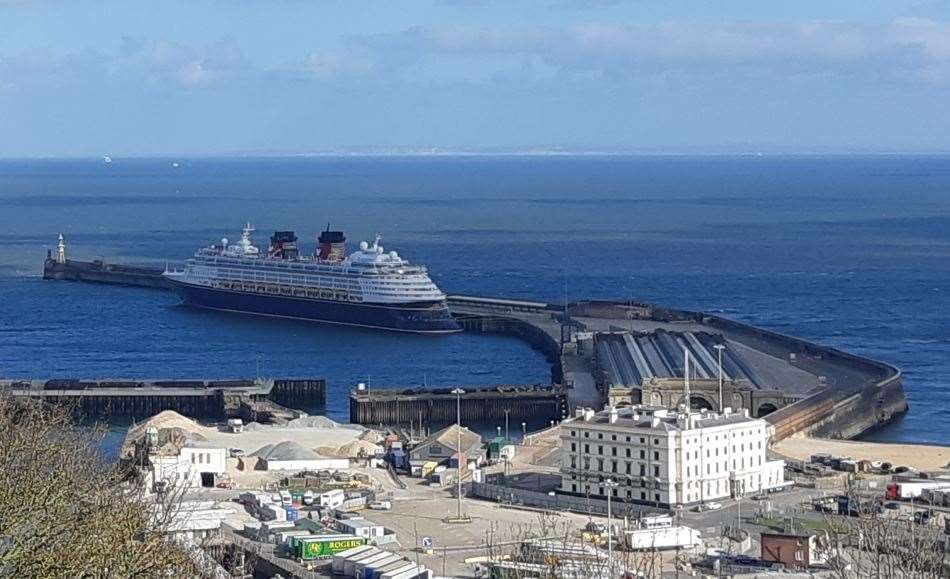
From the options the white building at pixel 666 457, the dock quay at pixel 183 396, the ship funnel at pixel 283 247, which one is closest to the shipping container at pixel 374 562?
the white building at pixel 666 457

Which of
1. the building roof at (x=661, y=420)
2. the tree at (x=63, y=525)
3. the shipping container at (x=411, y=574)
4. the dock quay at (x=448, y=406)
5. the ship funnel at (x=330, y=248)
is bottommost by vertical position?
the dock quay at (x=448, y=406)

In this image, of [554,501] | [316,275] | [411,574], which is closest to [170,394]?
[554,501]

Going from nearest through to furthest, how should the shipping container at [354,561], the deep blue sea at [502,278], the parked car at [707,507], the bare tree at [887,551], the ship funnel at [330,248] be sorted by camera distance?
the bare tree at [887,551], the shipping container at [354,561], the parked car at [707,507], the deep blue sea at [502,278], the ship funnel at [330,248]

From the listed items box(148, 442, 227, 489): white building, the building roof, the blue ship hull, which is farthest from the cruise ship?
the building roof

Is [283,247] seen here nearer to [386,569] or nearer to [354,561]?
[354,561]

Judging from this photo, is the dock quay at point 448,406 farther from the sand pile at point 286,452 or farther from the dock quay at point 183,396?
the sand pile at point 286,452

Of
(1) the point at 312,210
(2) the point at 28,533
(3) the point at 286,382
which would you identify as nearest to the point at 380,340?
(3) the point at 286,382

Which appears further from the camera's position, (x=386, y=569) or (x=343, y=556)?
(x=343, y=556)

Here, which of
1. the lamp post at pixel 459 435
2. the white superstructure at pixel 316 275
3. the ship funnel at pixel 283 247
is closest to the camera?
the lamp post at pixel 459 435
